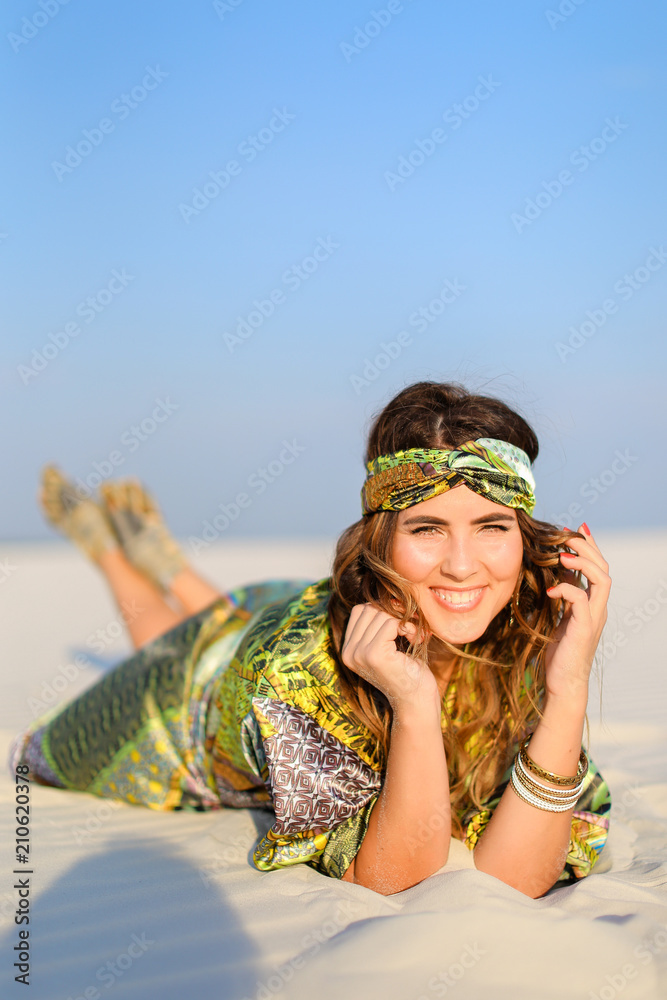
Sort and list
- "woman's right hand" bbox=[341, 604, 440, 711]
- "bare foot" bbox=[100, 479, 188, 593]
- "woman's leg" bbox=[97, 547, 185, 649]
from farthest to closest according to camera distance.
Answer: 1. "bare foot" bbox=[100, 479, 188, 593]
2. "woman's leg" bbox=[97, 547, 185, 649]
3. "woman's right hand" bbox=[341, 604, 440, 711]

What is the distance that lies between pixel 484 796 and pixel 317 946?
96 cm

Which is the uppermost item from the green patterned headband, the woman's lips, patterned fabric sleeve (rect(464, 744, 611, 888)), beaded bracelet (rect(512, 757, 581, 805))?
the green patterned headband

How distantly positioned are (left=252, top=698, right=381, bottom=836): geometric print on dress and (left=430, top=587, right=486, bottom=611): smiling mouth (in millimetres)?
657

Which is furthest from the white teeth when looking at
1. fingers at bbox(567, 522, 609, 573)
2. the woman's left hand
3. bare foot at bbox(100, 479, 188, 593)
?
bare foot at bbox(100, 479, 188, 593)

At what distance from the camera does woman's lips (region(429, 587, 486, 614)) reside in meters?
2.80

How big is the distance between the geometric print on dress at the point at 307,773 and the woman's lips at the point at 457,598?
2.15 ft

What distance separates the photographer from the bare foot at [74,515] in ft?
20.6

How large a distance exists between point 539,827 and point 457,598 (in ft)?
2.69

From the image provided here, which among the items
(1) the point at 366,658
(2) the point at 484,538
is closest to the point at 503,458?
(2) the point at 484,538

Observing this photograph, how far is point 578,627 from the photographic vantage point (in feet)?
9.38

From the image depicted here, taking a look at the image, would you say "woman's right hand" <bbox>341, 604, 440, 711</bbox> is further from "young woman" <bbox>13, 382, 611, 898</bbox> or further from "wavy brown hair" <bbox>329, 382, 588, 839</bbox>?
"wavy brown hair" <bbox>329, 382, 588, 839</bbox>

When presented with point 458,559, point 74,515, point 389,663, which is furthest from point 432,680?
point 74,515

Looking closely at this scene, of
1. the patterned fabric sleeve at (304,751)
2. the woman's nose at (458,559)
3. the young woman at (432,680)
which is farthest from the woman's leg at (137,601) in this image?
the woman's nose at (458,559)

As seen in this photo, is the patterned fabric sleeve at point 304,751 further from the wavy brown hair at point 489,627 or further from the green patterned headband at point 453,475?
the green patterned headband at point 453,475
